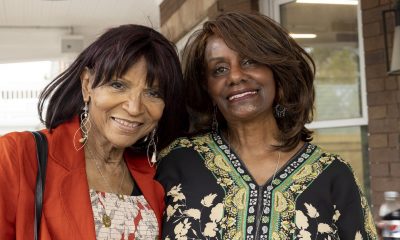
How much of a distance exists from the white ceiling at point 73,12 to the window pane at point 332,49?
4730 mm

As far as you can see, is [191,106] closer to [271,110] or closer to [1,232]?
[271,110]

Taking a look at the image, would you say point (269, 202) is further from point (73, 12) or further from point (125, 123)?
point (73, 12)

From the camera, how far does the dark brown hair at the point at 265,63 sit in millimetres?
2742

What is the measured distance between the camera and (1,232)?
2072 mm

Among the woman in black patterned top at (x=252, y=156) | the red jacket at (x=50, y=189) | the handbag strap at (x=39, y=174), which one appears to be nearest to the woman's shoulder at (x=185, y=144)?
the woman in black patterned top at (x=252, y=156)

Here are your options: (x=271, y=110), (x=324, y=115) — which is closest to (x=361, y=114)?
(x=324, y=115)

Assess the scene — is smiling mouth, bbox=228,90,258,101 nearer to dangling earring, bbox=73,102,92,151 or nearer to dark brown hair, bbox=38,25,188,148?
dark brown hair, bbox=38,25,188,148

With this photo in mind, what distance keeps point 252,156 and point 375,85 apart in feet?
8.72

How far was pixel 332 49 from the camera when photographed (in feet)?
18.6

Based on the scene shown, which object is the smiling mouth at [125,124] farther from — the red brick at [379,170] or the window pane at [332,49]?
the window pane at [332,49]

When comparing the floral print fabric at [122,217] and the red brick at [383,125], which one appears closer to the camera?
the floral print fabric at [122,217]

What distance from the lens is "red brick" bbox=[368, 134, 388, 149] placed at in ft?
16.8

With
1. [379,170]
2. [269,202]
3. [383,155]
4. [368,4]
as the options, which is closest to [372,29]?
[368,4]

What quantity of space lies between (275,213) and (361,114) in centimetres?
299
